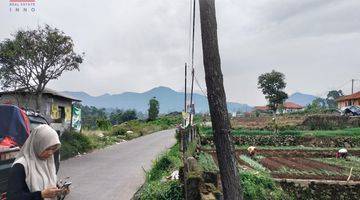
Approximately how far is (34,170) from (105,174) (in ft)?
43.5

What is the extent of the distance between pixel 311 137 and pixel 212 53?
35.0 m

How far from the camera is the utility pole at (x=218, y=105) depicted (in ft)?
18.5

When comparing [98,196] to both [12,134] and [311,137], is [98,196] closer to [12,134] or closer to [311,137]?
[12,134]

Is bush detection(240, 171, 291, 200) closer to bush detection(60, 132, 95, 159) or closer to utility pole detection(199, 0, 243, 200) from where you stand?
utility pole detection(199, 0, 243, 200)

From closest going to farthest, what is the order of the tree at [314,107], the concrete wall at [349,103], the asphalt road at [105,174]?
the asphalt road at [105,174] < the tree at [314,107] < the concrete wall at [349,103]

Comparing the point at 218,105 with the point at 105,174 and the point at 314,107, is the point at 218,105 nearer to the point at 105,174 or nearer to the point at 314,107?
the point at 105,174

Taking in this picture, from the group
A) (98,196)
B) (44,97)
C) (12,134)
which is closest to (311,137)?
(44,97)

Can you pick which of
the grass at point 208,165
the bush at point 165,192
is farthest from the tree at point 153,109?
the bush at point 165,192

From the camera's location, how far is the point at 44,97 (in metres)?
26.7

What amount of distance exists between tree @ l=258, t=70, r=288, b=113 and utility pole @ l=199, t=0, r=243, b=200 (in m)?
65.7

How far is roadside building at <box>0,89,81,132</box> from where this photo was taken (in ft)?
84.2

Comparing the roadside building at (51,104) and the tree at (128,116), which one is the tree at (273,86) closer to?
the tree at (128,116)

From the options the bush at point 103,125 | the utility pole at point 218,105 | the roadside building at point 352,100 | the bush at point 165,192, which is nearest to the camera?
the utility pole at point 218,105

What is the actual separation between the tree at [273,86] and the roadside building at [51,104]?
144ft
